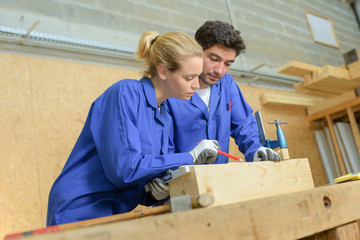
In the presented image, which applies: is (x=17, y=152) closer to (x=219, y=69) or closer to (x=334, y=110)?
(x=219, y=69)

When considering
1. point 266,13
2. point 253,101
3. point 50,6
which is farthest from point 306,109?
point 50,6

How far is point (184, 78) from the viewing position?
63.6 inches

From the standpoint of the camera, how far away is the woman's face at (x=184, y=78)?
5.23ft

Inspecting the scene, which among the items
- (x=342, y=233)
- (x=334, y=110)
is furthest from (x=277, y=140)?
(x=334, y=110)

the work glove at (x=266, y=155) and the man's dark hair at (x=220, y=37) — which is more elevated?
the man's dark hair at (x=220, y=37)

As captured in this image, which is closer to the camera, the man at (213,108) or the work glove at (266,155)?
the work glove at (266,155)

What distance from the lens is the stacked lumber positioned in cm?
332

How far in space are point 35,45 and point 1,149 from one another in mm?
811

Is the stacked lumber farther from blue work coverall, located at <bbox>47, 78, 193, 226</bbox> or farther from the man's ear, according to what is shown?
blue work coverall, located at <bbox>47, 78, 193, 226</bbox>

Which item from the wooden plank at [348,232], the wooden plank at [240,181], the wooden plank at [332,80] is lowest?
the wooden plank at [348,232]

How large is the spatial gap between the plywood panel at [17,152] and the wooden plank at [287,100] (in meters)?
2.41

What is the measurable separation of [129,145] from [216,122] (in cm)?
82

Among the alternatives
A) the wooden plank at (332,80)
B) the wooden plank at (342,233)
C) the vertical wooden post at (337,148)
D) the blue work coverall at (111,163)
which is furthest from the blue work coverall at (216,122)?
the vertical wooden post at (337,148)

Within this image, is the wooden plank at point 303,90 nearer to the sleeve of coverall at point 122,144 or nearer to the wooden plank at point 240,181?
the wooden plank at point 240,181
